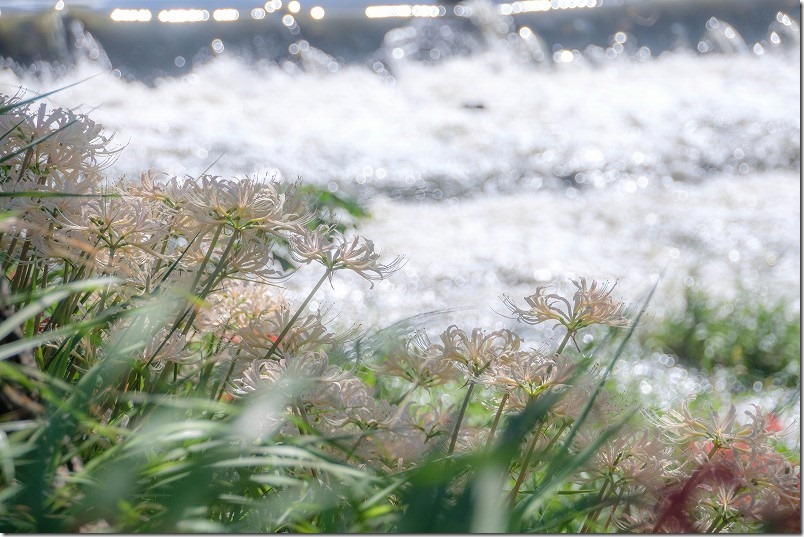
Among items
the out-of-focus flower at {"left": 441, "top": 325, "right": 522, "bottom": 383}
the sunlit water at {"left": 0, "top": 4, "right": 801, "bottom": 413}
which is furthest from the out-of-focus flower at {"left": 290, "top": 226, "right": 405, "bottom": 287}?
the sunlit water at {"left": 0, "top": 4, "right": 801, "bottom": 413}

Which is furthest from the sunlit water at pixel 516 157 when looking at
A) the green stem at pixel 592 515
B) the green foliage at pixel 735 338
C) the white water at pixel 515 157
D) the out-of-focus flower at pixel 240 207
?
the out-of-focus flower at pixel 240 207

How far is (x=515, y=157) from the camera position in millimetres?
6227

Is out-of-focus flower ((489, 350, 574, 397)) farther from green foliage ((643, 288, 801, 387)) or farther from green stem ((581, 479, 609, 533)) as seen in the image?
green foliage ((643, 288, 801, 387))

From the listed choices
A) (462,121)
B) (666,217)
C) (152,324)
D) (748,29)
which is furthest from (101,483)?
(748,29)

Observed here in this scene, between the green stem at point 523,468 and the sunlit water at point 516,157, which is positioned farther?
the sunlit water at point 516,157

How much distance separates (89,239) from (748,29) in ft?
26.5

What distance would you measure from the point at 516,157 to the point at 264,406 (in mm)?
5493

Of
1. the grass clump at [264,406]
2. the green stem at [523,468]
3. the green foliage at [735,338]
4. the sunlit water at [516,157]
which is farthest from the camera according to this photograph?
the sunlit water at [516,157]

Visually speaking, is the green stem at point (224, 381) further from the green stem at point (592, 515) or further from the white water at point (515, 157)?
the white water at point (515, 157)

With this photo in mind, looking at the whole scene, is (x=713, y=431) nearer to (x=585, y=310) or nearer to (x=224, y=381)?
(x=585, y=310)

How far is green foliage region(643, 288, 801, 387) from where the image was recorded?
3867 millimetres

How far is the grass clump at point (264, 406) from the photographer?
2.76ft

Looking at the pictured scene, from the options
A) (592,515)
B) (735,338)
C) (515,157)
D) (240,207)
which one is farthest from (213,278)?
(515,157)

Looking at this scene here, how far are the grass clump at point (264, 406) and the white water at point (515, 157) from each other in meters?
2.83
